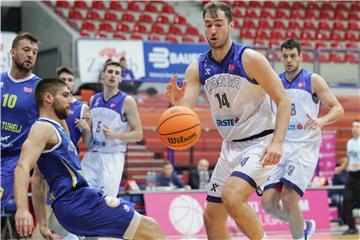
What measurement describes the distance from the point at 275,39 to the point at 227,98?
15.5 meters

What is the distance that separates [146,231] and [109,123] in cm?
388

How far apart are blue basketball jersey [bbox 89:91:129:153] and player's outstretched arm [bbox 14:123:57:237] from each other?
375 cm

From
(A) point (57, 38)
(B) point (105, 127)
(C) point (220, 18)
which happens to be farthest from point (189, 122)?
(A) point (57, 38)

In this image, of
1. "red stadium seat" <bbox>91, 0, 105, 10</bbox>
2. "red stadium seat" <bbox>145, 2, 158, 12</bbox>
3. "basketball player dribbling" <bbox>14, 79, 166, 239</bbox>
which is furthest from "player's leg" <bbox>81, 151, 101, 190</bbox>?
"red stadium seat" <bbox>145, 2, 158, 12</bbox>

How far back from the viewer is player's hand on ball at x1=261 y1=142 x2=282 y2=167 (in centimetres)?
568

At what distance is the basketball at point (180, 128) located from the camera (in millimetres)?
6230

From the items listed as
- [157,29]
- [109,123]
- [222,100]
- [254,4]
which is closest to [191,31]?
[157,29]

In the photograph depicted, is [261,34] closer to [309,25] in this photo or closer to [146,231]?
[309,25]

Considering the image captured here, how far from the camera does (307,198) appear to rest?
1361 centimetres

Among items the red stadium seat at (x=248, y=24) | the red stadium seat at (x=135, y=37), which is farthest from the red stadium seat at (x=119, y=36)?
the red stadium seat at (x=248, y=24)

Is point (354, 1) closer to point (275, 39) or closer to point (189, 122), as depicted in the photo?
point (275, 39)

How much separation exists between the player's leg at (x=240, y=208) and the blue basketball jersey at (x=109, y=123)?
3.74 meters

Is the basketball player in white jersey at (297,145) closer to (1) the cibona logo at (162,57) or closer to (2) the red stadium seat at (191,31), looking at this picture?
(1) the cibona logo at (162,57)

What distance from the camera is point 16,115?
718cm
